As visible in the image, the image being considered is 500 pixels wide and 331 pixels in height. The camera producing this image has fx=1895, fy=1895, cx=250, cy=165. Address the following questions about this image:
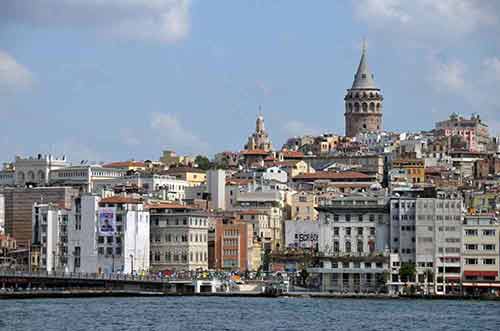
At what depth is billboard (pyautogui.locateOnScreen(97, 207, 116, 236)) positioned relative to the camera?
385 feet

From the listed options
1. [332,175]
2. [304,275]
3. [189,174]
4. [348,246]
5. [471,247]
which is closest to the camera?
[471,247]

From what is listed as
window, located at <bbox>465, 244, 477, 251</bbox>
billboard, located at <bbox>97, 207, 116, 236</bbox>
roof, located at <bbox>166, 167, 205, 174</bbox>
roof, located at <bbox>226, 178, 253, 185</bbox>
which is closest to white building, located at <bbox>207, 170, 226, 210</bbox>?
roof, located at <bbox>226, 178, 253, 185</bbox>

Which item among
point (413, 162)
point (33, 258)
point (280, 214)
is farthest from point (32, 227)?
point (413, 162)

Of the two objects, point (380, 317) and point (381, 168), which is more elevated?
point (381, 168)

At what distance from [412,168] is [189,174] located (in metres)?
18.1

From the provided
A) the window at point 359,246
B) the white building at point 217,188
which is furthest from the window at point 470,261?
the white building at point 217,188

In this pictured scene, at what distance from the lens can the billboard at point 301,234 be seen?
125 metres

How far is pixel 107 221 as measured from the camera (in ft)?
385

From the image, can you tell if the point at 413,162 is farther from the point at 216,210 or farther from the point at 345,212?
the point at 345,212

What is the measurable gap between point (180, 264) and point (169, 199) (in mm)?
16322

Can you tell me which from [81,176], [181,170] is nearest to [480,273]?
[81,176]

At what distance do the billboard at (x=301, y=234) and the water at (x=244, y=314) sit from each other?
1823 centimetres

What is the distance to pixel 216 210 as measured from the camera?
13262 centimetres

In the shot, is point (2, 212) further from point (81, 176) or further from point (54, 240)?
point (54, 240)
